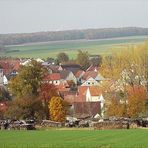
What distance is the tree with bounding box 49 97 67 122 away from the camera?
50.0 m

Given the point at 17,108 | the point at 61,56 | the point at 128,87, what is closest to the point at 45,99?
the point at 17,108

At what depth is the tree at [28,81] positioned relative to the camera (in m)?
51.7

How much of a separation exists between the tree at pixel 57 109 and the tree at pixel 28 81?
265 centimetres

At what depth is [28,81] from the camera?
52.0 metres

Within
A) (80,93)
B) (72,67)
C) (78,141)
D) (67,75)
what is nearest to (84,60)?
(72,67)

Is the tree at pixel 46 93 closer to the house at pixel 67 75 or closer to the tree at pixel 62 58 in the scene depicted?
the house at pixel 67 75

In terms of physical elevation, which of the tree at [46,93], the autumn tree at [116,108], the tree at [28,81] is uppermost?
the tree at [28,81]

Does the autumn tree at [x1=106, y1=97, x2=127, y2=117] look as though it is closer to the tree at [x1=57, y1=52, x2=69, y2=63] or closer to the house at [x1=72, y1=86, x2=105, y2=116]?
the house at [x1=72, y1=86, x2=105, y2=116]

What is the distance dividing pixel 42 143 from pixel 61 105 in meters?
26.6

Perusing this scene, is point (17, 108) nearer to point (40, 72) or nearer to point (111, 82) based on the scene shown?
point (40, 72)

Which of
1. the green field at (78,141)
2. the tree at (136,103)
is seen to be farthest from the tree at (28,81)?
the green field at (78,141)

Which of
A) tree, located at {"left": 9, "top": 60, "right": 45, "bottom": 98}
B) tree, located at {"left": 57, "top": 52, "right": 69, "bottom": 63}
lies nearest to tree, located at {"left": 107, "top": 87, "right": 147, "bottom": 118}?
tree, located at {"left": 9, "top": 60, "right": 45, "bottom": 98}

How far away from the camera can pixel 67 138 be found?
2716cm

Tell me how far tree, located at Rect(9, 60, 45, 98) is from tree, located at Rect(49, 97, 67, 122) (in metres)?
2.65
